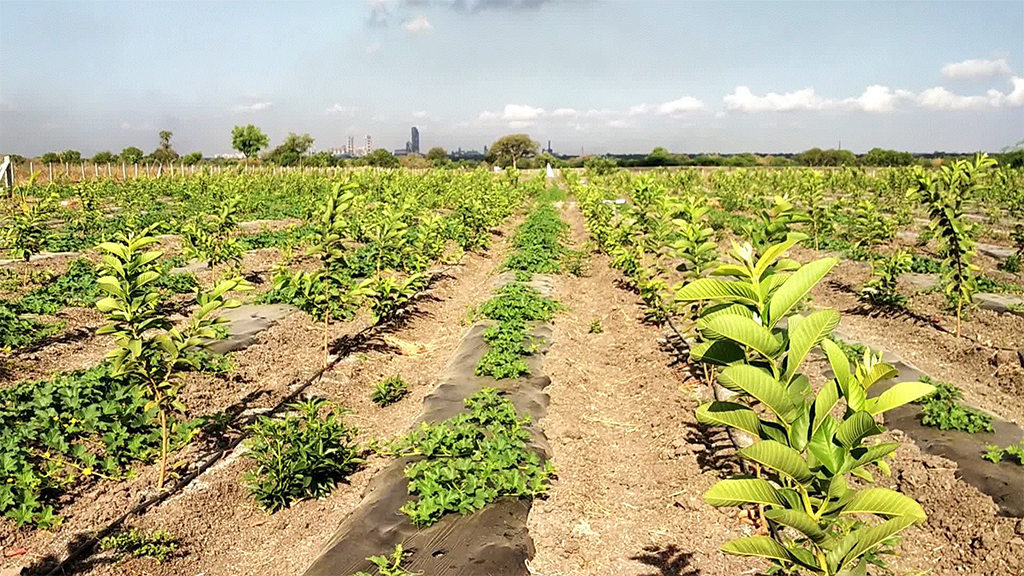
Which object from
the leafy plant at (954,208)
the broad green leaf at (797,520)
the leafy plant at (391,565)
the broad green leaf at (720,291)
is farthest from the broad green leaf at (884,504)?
the leafy plant at (954,208)

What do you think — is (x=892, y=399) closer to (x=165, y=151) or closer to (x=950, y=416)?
(x=950, y=416)

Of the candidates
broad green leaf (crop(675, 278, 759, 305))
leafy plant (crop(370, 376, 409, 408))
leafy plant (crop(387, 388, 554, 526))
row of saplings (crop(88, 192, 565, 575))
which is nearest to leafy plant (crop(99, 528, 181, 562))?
row of saplings (crop(88, 192, 565, 575))

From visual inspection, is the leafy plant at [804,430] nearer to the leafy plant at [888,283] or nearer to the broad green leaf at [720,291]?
the broad green leaf at [720,291]

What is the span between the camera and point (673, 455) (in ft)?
18.7

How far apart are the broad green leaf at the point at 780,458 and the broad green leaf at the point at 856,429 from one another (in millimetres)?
154

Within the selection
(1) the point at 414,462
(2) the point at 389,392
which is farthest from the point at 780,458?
(2) the point at 389,392

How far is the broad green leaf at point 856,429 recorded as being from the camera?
2.00 m

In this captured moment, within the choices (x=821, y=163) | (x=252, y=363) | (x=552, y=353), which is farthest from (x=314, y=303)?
(x=821, y=163)

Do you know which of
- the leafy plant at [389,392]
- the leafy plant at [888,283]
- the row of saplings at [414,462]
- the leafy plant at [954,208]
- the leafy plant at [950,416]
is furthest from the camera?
the leafy plant at [888,283]

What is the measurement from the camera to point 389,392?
704 cm

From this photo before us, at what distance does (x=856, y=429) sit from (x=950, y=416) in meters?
4.69

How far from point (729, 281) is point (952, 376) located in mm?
6847

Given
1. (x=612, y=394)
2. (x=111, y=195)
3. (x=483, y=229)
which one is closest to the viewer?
(x=612, y=394)

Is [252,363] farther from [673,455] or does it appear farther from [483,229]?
[483,229]
